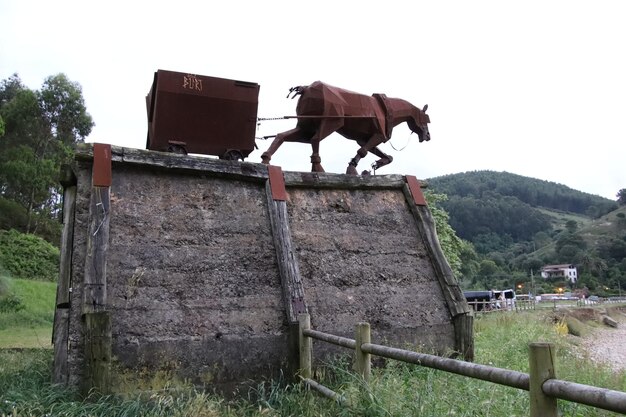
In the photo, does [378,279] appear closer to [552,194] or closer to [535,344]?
[535,344]

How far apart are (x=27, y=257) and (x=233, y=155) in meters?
20.7

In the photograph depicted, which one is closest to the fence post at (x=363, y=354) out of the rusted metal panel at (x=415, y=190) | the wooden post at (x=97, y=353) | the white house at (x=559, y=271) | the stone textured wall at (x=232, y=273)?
the stone textured wall at (x=232, y=273)

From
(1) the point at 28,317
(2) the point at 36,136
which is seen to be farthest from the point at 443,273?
(2) the point at 36,136

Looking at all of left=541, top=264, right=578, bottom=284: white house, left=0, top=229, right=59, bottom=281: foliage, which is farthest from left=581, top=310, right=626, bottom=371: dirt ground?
left=541, top=264, right=578, bottom=284: white house

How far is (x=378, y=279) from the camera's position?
657cm

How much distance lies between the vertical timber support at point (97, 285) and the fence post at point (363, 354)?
222 cm

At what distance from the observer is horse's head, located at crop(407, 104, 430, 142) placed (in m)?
8.59

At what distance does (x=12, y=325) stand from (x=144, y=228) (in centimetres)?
1195

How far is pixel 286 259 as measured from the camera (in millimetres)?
5973

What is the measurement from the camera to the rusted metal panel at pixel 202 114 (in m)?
6.30

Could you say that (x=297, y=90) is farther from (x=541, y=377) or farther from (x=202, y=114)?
(x=541, y=377)

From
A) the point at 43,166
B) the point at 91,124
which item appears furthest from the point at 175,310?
the point at 91,124

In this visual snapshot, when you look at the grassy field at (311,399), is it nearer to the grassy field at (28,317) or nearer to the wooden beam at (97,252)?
the wooden beam at (97,252)

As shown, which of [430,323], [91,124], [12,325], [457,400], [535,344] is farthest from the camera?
[91,124]
